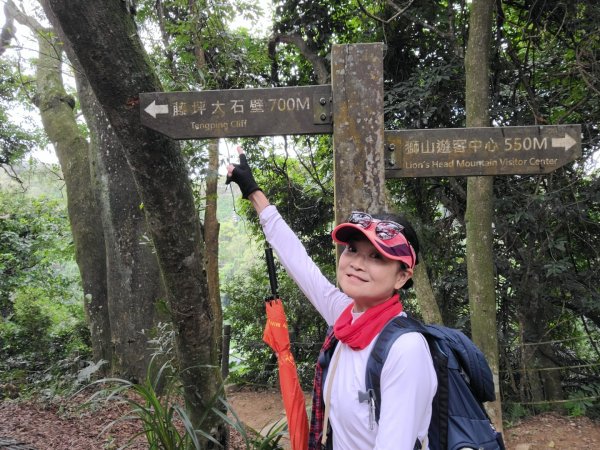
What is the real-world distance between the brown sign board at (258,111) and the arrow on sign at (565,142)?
3.64 ft

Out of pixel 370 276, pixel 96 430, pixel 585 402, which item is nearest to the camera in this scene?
pixel 370 276

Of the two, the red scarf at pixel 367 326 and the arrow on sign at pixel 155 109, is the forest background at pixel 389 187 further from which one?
the red scarf at pixel 367 326

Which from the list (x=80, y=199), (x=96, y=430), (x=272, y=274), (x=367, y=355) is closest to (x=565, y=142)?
Result: (x=272, y=274)

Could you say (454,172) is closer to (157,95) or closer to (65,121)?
(157,95)

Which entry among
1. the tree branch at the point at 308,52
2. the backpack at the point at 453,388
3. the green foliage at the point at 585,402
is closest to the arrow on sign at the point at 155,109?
the backpack at the point at 453,388

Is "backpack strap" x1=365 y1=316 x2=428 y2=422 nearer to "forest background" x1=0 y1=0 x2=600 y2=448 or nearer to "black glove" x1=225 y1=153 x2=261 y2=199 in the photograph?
"black glove" x1=225 y1=153 x2=261 y2=199

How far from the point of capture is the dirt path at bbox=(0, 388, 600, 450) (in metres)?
4.03

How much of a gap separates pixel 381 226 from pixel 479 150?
45.2 inches

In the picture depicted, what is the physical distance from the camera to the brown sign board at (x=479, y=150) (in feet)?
7.98

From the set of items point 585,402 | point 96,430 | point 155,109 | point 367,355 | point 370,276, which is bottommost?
point 585,402

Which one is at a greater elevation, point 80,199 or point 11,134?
point 11,134

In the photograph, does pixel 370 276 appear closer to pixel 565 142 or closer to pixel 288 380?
pixel 288 380

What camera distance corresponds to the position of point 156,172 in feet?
7.57

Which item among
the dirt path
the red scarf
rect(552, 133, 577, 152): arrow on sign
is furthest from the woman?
the dirt path
